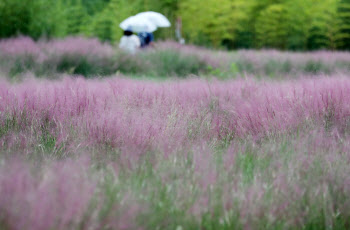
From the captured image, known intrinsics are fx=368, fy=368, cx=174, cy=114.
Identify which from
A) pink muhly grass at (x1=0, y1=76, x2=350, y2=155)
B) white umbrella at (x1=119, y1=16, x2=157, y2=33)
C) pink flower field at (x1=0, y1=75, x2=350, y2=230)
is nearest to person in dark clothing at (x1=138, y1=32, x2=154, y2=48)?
white umbrella at (x1=119, y1=16, x2=157, y2=33)

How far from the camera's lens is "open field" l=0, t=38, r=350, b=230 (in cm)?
158

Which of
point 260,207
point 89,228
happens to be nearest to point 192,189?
point 260,207

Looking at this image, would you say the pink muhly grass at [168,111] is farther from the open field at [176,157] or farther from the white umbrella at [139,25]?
the white umbrella at [139,25]

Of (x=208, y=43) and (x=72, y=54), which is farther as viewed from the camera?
(x=208, y=43)

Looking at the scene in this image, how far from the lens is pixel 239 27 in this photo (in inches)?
1154

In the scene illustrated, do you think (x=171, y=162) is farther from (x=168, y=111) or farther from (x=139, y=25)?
(x=139, y=25)

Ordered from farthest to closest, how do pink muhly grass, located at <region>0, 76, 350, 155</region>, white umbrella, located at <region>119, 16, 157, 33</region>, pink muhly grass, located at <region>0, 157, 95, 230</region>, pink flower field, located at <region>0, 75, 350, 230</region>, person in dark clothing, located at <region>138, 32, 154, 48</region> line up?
person in dark clothing, located at <region>138, 32, 154, 48</region>
white umbrella, located at <region>119, 16, 157, 33</region>
pink muhly grass, located at <region>0, 76, 350, 155</region>
pink flower field, located at <region>0, 75, 350, 230</region>
pink muhly grass, located at <region>0, 157, 95, 230</region>

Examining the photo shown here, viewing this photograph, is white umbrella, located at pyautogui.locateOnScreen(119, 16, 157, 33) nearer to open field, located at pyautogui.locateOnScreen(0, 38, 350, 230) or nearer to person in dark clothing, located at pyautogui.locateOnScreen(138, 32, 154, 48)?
person in dark clothing, located at pyautogui.locateOnScreen(138, 32, 154, 48)

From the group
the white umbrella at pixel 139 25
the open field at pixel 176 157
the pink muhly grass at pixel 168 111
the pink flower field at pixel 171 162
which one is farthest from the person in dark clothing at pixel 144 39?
the pink flower field at pixel 171 162

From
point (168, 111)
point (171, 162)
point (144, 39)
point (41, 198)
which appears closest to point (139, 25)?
point (144, 39)

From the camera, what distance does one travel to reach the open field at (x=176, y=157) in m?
1.58

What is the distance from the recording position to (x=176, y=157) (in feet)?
7.48

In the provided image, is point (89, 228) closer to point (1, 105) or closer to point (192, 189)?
point (192, 189)

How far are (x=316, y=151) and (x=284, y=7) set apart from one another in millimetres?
26591
